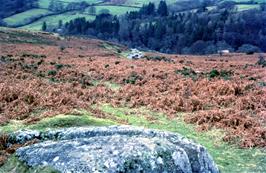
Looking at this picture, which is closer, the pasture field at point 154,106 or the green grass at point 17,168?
the green grass at point 17,168

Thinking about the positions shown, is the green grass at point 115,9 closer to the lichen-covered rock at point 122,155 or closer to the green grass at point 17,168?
Answer: the green grass at point 17,168

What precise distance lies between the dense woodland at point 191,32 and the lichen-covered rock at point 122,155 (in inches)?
3367

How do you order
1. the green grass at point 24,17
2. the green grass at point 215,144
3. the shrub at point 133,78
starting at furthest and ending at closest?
1. the green grass at point 24,17
2. the shrub at point 133,78
3. the green grass at point 215,144

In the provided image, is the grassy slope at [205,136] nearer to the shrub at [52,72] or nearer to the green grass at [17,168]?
the green grass at [17,168]

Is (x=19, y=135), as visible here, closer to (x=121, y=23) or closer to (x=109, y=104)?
(x=109, y=104)

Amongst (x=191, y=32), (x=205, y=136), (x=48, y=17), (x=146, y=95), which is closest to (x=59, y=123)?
(x=205, y=136)

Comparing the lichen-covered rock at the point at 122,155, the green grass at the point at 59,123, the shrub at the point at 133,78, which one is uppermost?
the lichen-covered rock at the point at 122,155

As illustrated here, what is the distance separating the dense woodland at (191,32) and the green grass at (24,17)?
20000mm

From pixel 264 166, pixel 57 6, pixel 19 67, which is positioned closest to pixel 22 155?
pixel 264 166

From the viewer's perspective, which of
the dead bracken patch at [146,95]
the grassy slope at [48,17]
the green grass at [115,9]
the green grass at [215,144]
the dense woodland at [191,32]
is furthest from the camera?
the green grass at [115,9]

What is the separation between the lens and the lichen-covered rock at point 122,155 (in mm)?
9500

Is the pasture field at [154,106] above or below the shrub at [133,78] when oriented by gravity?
above

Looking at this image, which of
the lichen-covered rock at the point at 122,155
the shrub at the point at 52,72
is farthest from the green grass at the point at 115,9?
the lichen-covered rock at the point at 122,155

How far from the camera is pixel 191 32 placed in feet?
356
